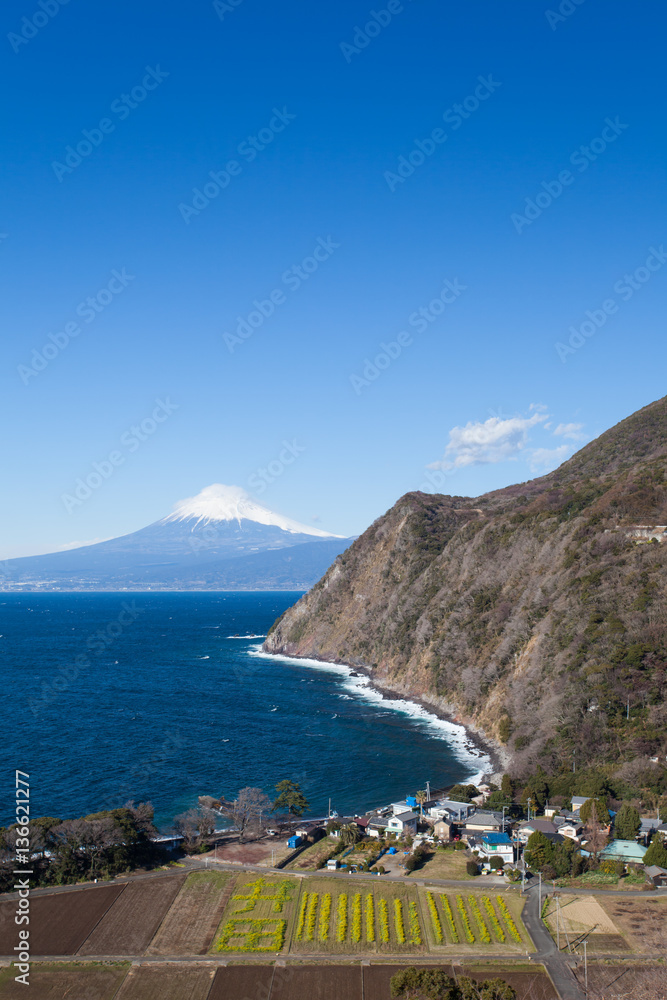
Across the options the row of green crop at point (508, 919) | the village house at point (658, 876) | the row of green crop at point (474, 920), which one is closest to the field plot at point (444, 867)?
the row of green crop at point (474, 920)

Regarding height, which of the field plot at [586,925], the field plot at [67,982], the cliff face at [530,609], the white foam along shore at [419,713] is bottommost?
the white foam along shore at [419,713]

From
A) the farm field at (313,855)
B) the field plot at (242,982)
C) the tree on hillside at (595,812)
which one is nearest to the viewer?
the field plot at (242,982)

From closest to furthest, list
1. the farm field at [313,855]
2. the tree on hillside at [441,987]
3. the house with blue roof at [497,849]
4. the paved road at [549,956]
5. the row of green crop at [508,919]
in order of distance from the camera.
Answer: the tree on hillside at [441,987], the paved road at [549,956], the row of green crop at [508,919], the farm field at [313,855], the house with blue roof at [497,849]

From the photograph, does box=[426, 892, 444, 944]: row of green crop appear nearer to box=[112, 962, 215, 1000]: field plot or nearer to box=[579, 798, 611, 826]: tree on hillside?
box=[112, 962, 215, 1000]: field plot

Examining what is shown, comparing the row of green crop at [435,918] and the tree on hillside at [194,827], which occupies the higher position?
the tree on hillside at [194,827]

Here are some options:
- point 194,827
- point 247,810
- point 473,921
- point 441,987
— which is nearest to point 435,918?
point 473,921

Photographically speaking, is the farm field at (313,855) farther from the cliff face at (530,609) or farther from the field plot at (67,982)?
the cliff face at (530,609)

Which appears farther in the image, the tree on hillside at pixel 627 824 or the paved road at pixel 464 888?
the tree on hillside at pixel 627 824
